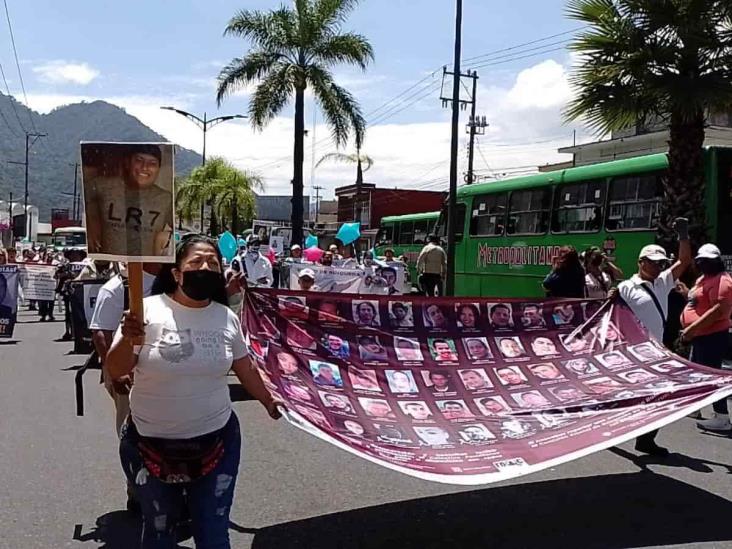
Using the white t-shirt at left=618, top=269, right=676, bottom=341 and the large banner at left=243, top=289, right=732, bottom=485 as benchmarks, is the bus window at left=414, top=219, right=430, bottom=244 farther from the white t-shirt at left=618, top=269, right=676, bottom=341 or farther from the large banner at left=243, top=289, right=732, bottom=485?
the large banner at left=243, top=289, right=732, bottom=485

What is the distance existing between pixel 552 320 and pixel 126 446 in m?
4.14

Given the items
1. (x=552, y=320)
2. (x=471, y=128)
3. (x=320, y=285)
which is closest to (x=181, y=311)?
(x=552, y=320)

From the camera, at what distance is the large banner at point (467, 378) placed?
17.4 ft

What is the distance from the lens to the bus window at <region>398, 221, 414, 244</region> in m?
30.0

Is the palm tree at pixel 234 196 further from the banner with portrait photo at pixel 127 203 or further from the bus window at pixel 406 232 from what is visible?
the banner with portrait photo at pixel 127 203

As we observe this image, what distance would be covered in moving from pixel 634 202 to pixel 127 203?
13.8 meters

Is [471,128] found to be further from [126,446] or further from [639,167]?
[126,446]

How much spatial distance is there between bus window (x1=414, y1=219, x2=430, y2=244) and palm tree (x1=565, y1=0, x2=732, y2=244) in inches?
529

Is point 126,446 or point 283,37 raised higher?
point 283,37

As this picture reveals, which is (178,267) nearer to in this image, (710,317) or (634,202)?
(710,317)

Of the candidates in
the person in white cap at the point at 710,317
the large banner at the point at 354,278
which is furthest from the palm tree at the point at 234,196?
the person in white cap at the point at 710,317

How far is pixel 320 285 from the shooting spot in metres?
18.7

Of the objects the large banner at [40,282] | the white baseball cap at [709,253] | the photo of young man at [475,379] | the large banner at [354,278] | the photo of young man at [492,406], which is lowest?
the large banner at [40,282]

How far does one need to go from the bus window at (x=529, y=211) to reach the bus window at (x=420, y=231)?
890cm
